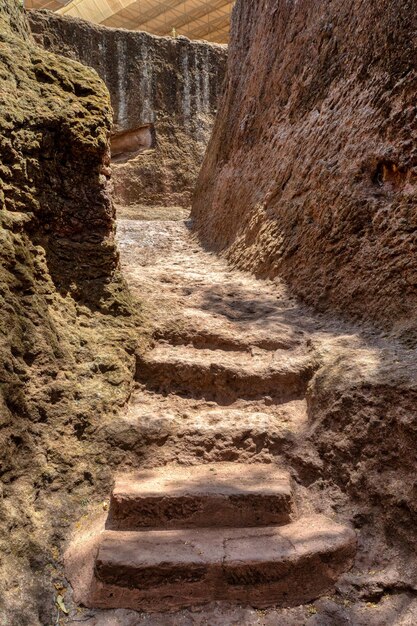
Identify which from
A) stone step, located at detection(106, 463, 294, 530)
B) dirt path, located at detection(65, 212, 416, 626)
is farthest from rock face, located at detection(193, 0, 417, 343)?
stone step, located at detection(106, 463, 294, 530)

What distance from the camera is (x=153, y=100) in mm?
9508

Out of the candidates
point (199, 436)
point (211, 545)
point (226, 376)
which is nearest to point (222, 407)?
point (226, 376)

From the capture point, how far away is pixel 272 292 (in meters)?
3.83

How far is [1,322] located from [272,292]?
2194mm

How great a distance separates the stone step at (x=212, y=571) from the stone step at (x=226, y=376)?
935mm

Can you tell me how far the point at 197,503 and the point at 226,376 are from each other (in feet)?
2.86

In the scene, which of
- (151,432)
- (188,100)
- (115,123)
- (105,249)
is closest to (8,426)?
(151,432)

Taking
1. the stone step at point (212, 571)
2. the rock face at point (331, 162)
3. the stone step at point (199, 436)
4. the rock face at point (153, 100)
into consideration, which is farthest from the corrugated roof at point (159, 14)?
the stone step at point (212, 571)

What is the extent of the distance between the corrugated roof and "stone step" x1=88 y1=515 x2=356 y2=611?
42.0 ft

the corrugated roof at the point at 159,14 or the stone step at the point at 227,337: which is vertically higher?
the corrugated roof at the point at 159,14

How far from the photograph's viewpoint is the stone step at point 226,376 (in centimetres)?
275

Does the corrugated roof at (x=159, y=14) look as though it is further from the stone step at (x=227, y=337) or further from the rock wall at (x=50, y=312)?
the stone step at (x=227, y=337)

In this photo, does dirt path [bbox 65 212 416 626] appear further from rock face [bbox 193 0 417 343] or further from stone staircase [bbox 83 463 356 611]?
rock face [bbox 193 0 417 343]

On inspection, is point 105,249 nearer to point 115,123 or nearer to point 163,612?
point 163,612
